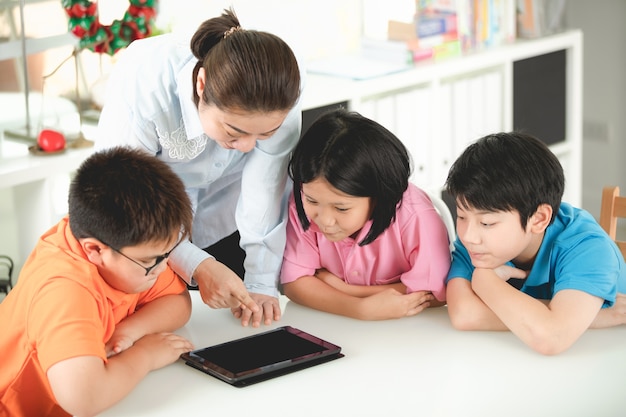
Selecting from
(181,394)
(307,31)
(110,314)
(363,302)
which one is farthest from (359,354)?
(307,31)

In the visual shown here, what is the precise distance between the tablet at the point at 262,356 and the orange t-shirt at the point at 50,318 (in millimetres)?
174

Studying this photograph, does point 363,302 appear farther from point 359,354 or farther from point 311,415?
point 311,415

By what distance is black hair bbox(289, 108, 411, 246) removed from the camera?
5.44 ft

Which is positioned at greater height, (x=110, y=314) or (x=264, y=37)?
(x=264, y=37)

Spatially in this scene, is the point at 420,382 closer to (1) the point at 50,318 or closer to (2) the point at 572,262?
(2) the point at 572,262

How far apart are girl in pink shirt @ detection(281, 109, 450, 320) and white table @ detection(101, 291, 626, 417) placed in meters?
0.09

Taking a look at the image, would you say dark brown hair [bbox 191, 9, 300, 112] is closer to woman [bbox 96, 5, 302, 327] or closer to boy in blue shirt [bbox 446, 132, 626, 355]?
woman [bbox 96, 5, 302, 327]

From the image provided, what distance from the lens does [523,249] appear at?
1664 mm

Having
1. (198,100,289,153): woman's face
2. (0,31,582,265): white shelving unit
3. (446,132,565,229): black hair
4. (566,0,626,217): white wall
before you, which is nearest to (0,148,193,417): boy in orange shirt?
Result: (198,100,289,153): woman's face

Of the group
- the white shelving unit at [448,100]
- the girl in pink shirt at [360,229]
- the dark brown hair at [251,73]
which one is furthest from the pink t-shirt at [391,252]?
the white shelving unit at [448,100]

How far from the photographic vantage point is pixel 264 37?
1550mm

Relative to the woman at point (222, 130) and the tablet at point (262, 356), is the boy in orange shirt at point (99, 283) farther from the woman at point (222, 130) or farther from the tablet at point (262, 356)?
the woman at point (222, 130)

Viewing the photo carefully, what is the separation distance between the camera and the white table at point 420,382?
136 centimetres

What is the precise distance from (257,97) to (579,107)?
8.21 feet
